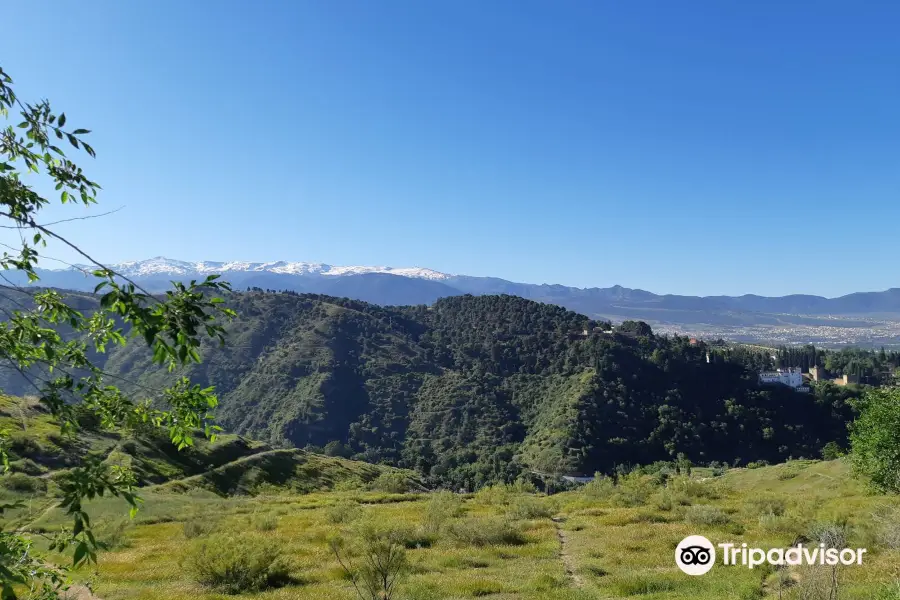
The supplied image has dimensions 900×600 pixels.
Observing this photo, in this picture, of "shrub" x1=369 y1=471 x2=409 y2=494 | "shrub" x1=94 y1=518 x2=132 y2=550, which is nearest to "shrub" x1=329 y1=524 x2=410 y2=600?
"shrub" x1=94 y1=518 x2=132 y2=550

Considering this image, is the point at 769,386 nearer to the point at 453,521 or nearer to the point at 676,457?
the point at 676,457

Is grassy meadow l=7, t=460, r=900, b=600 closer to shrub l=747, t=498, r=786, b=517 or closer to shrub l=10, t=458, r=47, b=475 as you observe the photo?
shrub l=747, t=498, r=786, b=517

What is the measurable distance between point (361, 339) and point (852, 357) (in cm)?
16613

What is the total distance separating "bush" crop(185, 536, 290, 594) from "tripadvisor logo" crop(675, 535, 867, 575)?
38.4ft

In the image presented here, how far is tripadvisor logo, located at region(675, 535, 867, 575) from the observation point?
45.3 ft

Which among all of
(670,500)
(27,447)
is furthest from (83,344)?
(27,447)

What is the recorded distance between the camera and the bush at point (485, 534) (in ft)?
66.6

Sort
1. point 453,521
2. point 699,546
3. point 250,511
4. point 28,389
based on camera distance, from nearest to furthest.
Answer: point 28,389 → point 699,546 → point 453,521 → point 250,511

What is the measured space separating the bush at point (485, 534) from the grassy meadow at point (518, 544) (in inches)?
2.0

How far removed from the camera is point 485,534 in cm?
2042

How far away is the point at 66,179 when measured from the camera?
4.31m

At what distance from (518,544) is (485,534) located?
1.34 metres

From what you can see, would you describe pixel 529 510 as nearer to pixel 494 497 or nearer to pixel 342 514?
pixel 494 497

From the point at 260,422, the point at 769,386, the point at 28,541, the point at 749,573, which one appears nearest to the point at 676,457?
the point at 769,386
